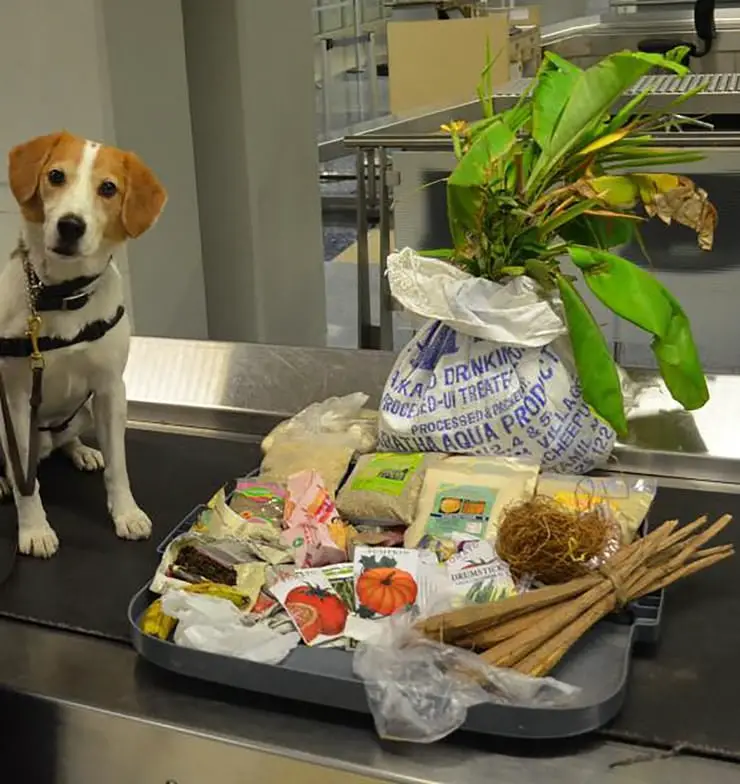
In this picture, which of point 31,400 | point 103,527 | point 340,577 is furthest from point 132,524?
point 340,577

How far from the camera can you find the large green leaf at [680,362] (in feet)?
3.34

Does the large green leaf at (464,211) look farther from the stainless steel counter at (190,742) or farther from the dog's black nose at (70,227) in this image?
the stainless steel counter at (190,742)

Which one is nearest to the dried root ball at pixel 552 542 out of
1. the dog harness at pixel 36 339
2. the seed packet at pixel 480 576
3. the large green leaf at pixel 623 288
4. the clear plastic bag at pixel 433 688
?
the seed packet at pixel 480 576

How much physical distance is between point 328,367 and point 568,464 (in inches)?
14.7

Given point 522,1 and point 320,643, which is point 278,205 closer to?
point 320,643

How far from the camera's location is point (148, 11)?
1.82 meters

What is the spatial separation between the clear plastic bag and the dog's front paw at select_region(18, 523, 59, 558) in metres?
0.37

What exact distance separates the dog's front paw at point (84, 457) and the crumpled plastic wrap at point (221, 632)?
439 mm

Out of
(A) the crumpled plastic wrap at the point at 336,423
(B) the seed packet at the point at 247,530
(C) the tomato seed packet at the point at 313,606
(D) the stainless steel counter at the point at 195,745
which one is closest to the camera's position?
(D) the stainless steel counter at the point at 195,745

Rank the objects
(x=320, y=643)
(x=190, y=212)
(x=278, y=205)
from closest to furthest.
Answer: (x=320, y=643) → (x=190, y=212) → (x=278, y=205)

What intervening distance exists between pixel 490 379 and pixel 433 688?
367 mm

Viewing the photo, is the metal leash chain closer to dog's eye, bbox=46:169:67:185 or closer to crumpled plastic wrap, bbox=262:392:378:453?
dog's eye, bbox=46:169:67:185

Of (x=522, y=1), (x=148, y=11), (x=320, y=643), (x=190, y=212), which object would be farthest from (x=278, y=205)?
(x=522, y=1)

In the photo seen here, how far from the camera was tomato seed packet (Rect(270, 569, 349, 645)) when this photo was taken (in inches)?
30.1
